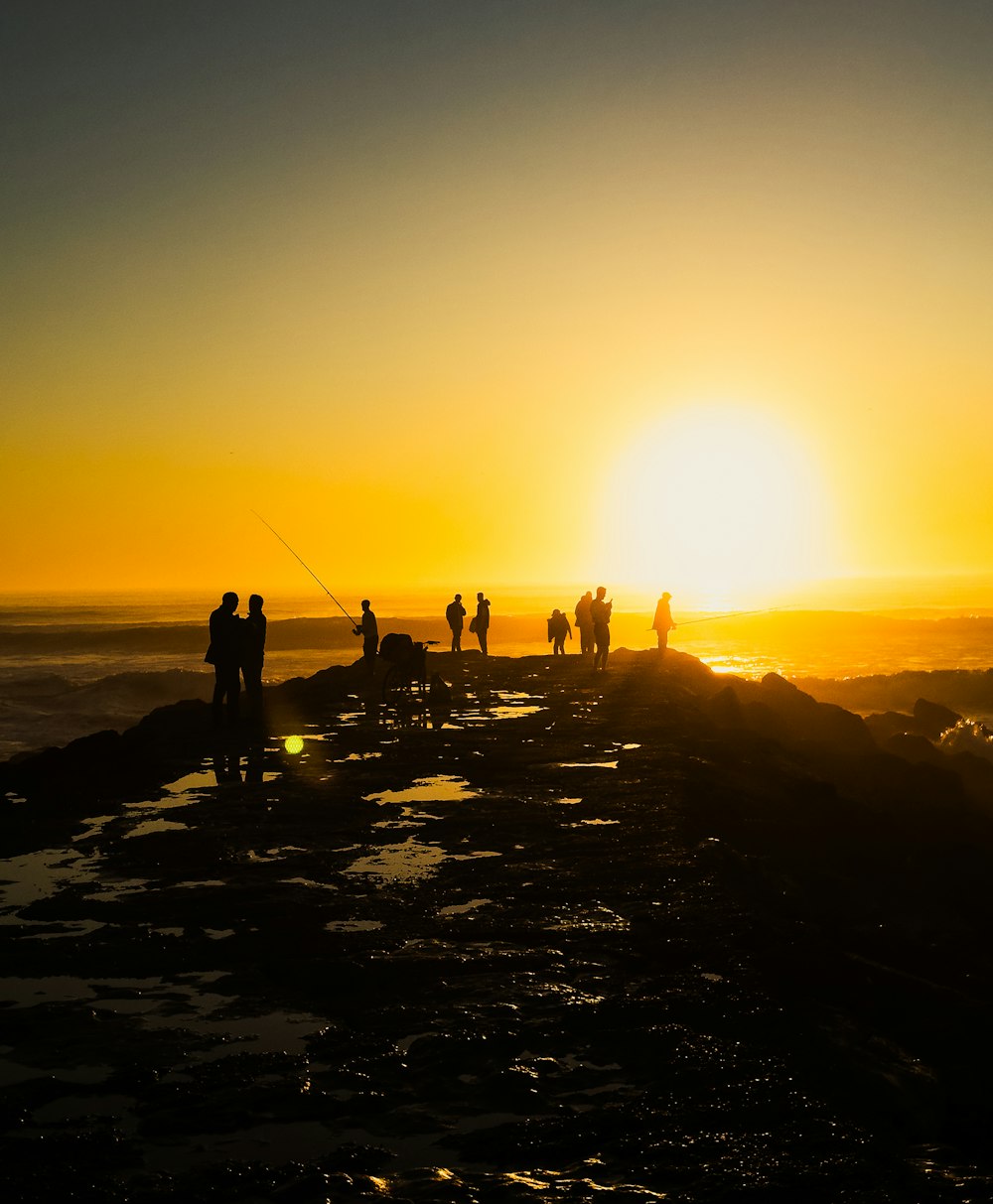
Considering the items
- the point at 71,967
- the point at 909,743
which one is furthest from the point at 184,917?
the point at 909,743

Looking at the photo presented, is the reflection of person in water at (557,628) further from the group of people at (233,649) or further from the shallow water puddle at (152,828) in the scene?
the shallow water puddle at (152,828)

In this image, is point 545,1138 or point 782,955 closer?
point 545,1138

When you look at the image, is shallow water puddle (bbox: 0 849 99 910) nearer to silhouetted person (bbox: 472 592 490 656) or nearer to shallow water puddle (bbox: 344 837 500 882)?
shallow water puddle (bbox: 344 837 500 882)

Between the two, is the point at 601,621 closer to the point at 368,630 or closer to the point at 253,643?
the point at 368,630

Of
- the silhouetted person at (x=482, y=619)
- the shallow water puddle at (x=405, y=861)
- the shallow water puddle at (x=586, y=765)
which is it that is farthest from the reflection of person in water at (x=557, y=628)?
the shallow water puddle at (x=405, y=861)

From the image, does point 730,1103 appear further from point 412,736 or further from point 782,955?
point 412,736

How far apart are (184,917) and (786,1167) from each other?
182 inches

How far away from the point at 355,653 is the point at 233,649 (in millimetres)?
52554

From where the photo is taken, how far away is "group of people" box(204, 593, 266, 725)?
54.4 feet

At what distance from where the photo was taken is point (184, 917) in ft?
24.4

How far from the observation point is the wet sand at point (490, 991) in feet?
14.2

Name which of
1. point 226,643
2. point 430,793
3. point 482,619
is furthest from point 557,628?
point 430,793

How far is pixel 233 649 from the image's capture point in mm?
16688

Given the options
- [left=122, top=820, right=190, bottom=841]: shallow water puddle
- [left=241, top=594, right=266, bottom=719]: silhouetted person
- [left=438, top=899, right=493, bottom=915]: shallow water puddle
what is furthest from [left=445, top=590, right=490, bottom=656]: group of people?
[left=438, top=899, right=493, bottom=915]: shallow water puddle
